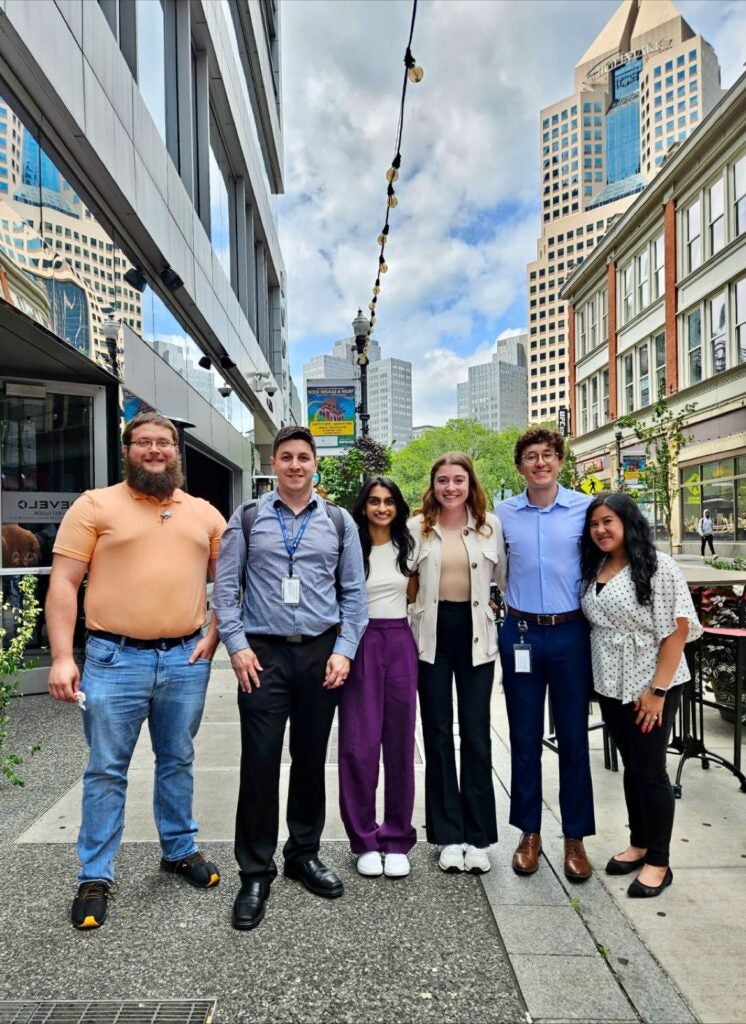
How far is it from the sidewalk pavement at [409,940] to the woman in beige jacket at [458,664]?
22 cm

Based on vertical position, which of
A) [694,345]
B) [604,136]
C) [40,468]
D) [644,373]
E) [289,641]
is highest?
[604,136]

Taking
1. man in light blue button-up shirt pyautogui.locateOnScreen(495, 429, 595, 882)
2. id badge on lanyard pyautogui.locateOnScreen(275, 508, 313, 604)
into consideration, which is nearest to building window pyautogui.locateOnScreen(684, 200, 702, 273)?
man in light blue button-up shirt pyautogui.locateOnScreen(495, 429, 595, 882)

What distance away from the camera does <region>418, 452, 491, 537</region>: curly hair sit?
3487mm

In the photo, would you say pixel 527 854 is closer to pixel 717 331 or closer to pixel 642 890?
pixel 642 890

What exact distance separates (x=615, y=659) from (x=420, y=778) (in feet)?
6.94

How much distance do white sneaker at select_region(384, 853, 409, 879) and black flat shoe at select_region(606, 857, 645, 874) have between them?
3.26 feet

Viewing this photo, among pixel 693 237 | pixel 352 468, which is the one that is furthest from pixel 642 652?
pixel 693 237

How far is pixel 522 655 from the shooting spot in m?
3.35

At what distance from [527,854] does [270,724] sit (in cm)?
145

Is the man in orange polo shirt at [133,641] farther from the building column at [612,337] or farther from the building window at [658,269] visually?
the building column at [612,337]

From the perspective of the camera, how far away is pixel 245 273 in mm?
20375

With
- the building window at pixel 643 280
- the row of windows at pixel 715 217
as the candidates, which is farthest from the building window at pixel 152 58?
the building window at pixel 643 280

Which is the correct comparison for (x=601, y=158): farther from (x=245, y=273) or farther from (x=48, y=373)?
(x=48, y=373)

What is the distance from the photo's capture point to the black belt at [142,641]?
10.1ft
